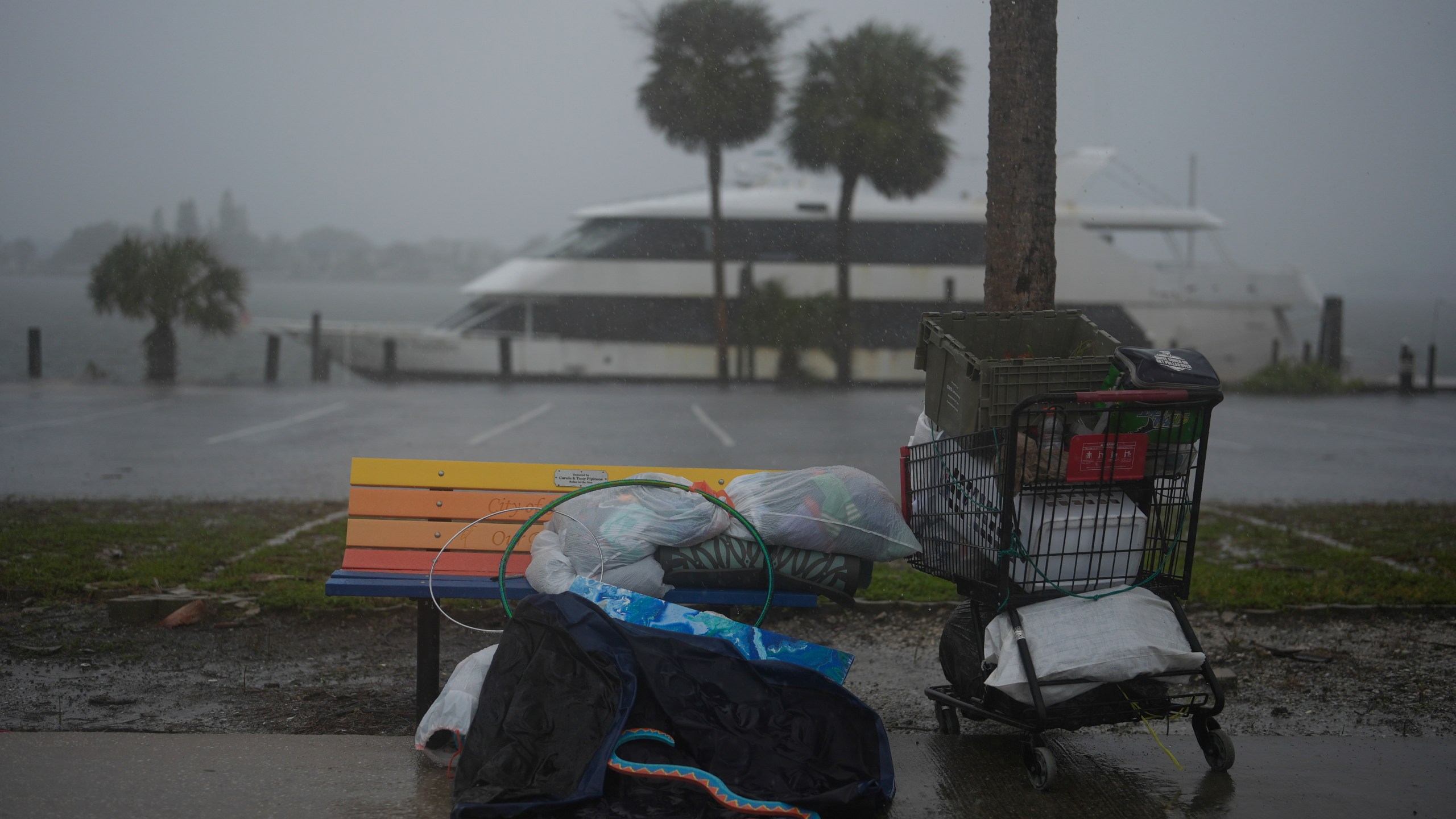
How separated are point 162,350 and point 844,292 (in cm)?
1410

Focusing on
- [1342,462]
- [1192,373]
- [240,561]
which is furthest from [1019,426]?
[1342,462]

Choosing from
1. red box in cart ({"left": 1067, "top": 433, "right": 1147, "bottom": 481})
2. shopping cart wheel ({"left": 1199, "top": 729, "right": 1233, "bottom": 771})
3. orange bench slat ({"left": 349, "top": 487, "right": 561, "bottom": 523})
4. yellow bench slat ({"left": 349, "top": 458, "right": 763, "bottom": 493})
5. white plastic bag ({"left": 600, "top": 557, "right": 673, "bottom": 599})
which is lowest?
shopping cart wheel ({"left": 1199, "top": 729, "right": 1233, "bottom": 771})

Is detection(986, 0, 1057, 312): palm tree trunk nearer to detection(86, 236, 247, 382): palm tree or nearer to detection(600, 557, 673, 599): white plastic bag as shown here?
detection(600, 557, 673, 599): white plastic bag

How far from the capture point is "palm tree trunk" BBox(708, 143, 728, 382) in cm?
2395

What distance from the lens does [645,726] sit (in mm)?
2729

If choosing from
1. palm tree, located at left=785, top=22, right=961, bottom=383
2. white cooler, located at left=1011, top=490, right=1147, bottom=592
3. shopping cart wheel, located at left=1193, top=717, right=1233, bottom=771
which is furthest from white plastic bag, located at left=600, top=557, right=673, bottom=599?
palm tree, located at left=785, top=22, right=961, bottom=383

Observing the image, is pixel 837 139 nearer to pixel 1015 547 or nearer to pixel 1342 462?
pixel 1342 462

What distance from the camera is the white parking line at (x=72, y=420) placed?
41.3 ft

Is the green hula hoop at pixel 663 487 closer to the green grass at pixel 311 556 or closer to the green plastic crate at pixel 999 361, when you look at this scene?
the green plastic crate at pixel 999 361

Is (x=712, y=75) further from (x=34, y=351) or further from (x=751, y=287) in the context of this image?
(x=34, y=351)

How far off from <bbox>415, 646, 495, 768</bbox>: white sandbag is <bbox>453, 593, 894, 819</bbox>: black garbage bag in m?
0.10

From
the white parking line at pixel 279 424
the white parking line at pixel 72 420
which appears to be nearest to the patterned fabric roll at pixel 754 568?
the white parking line at pixel 279 424

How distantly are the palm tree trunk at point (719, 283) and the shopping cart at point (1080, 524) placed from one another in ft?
66.6

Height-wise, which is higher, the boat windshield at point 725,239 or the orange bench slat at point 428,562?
the boat windshield at point 725,239
